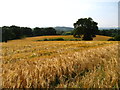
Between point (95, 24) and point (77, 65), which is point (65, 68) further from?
point (95, 24)

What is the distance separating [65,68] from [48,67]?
38 cm

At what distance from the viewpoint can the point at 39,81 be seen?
231cm

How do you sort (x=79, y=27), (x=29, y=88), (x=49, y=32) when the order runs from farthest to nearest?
(x=49, y=32) < (x=79, y=27) < (x=29, y=88)

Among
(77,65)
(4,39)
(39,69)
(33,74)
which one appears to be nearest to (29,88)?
(33,74)

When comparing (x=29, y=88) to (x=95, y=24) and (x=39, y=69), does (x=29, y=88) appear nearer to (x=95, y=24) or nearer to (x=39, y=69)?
(x=39, y=69)

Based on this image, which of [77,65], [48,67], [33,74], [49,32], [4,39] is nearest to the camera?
[33,74]

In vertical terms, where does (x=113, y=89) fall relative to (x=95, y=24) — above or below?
below

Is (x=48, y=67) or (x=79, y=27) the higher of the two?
(x=79, y=27)

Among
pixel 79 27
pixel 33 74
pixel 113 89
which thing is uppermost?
pixel 79 27

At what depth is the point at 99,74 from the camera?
2770 millimetres

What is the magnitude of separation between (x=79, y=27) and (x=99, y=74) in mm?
45657

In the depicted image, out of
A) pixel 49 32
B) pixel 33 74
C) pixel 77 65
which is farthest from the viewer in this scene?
pixel 49 32

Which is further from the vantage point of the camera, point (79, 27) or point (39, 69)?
point (79, 27)

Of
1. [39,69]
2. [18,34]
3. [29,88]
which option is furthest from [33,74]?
[18,34]
